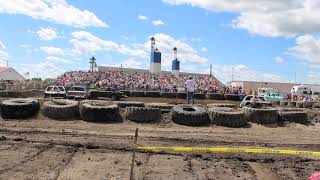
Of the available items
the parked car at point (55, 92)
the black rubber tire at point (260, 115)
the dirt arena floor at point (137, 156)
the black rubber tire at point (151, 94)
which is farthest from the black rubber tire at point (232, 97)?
the dirt arena floor at point (137, 156)

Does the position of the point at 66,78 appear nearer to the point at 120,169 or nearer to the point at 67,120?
the point at 67,120

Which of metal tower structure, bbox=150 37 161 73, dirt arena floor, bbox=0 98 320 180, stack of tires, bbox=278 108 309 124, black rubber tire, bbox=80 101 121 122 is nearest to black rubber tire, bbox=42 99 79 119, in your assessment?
black rubber tire, bbox=80 101 121 122

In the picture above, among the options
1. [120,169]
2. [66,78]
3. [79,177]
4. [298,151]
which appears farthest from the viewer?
[66,78]

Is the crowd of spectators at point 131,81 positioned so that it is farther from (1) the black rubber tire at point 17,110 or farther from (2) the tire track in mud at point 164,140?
(2) the tire track in mud at point 164,140

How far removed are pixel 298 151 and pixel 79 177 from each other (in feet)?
20.8

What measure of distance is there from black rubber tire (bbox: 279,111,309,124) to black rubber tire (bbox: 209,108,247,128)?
2.16 metres

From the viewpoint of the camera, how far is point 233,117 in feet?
58.6

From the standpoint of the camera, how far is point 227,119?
17.9 metres

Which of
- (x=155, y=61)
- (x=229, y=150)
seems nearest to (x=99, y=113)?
(x=229, y=150)

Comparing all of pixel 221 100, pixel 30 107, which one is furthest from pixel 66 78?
pixel 30 107

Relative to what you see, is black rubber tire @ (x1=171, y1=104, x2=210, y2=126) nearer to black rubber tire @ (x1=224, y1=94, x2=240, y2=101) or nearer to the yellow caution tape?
the yellow caution tape

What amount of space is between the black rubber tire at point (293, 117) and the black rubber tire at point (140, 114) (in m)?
4.95

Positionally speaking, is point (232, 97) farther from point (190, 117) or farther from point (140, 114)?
point (140, 114)

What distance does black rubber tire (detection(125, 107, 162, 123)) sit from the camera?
18.0 m
